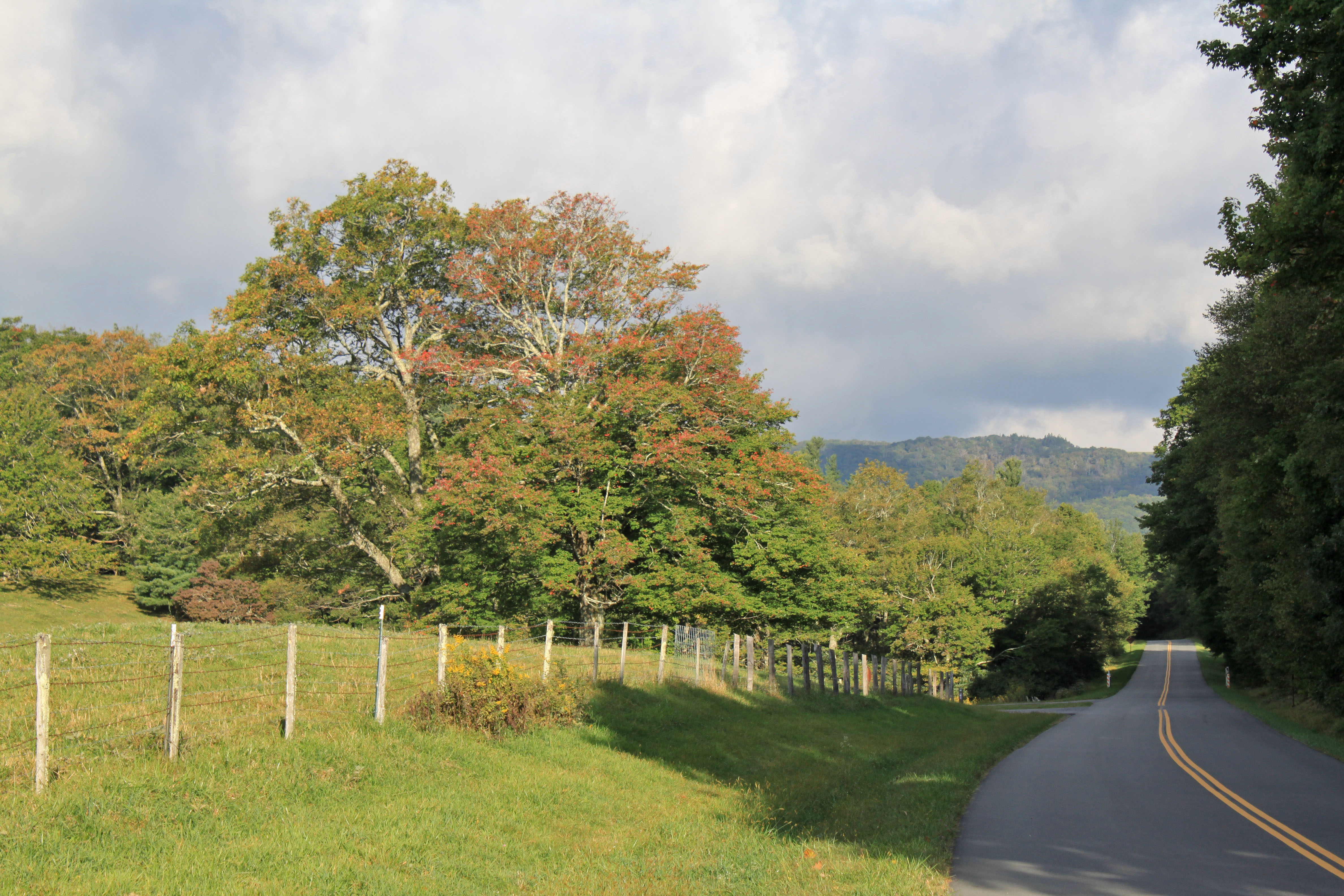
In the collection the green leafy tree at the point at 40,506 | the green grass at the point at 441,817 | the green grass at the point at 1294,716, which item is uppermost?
the green leafy tree at the point at 40,506

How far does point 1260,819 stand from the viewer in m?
12.1

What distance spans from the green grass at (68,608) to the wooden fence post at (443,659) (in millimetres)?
38862

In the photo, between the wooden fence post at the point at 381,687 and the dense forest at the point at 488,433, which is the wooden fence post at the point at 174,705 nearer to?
the wooden fence post at the point at 381,687

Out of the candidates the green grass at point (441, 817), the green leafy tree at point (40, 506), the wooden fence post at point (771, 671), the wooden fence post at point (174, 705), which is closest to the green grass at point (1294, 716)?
the wooden fence post at point (771, 671)

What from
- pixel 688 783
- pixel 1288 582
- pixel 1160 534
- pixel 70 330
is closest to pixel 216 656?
pixel 688 783

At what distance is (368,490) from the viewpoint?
3447 centimetres

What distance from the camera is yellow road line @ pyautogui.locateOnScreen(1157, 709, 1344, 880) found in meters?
9.44

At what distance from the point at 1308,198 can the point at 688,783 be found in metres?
12.9

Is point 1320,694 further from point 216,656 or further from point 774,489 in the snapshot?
point 216,656

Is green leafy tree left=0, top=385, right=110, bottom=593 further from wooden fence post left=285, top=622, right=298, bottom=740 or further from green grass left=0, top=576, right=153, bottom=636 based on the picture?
wooden fence post left=285, top=622, right=298, bottom=740

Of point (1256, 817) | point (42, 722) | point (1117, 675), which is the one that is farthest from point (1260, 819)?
point (1117, 675)

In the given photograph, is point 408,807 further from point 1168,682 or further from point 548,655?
point 1168,682

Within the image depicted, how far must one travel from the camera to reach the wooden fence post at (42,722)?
7898 millimetres

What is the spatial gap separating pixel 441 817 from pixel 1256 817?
11.1m
